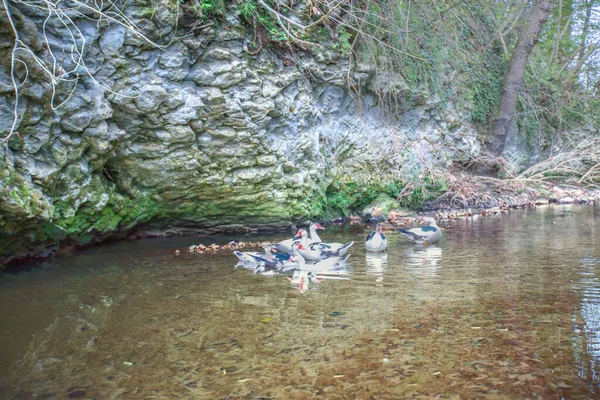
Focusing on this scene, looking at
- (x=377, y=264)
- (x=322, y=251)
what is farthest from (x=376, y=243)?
(x=322, y=251)

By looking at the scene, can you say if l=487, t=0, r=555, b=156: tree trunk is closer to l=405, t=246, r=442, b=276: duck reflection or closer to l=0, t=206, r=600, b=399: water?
l=405, t=246, r=442, b=276: duck reflection

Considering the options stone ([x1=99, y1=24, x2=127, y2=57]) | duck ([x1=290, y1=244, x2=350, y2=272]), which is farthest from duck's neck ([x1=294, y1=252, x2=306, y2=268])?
stone ([x1=99, y1=24, x2=127, y2=57])

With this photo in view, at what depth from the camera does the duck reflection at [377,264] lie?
5.33m

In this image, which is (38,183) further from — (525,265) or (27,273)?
(525,265)

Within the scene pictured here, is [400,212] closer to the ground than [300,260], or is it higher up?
higher up

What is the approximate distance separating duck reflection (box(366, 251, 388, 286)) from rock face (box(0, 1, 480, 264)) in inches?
117

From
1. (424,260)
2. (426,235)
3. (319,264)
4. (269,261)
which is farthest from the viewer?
(426,235)

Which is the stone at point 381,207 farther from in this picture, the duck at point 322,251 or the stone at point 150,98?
the stone at point 150,98

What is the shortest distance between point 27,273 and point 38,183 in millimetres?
1212

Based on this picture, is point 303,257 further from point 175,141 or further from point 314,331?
point 175,141

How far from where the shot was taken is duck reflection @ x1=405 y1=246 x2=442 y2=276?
554 centimetres

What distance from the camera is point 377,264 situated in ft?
19.8

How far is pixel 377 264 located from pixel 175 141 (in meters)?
3.84

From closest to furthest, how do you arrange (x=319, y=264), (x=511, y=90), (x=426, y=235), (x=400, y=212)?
(x=319, y=264), (x=426, y=235), (x=400, y=212), (x=511, y=90)
